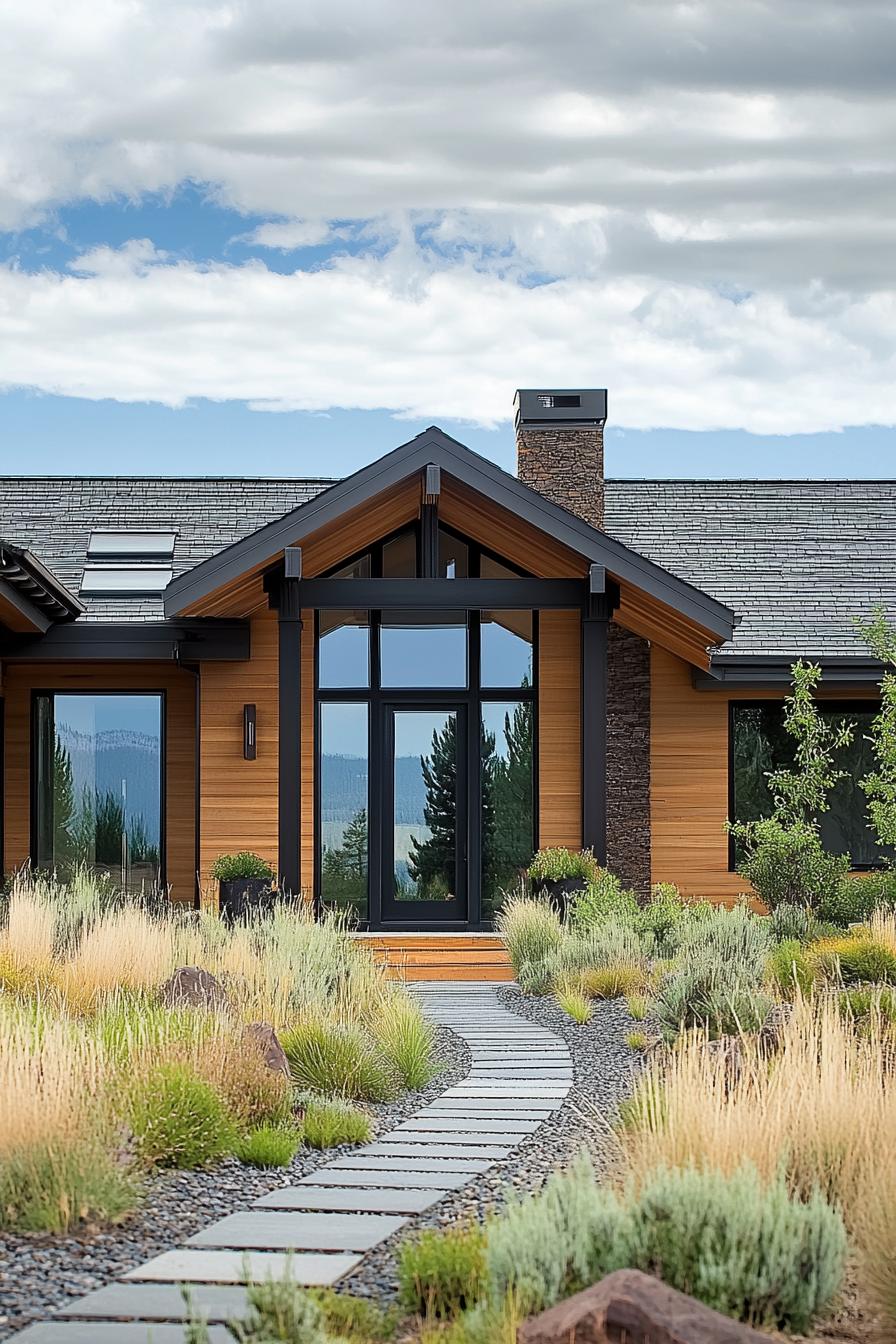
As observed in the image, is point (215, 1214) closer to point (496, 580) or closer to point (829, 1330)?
point (829, 1330)

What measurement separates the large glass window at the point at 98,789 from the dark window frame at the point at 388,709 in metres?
2.08

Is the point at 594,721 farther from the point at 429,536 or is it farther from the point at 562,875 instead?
the point at 429,536

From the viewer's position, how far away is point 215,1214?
510 cm

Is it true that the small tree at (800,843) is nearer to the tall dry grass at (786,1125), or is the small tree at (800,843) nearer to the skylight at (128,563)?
the skylight at (128,563)

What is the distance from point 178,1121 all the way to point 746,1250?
242 cm

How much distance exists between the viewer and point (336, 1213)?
5137 millimetres

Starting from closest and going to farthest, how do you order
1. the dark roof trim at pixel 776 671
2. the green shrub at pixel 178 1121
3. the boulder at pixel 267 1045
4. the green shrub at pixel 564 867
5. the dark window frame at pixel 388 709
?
1. the green shrub at pixel 178 1121
2. the boulder at pixel 267 1045
3. the green shrub at pixel 564 867
4. the dark window frame at pixel 388 709
5. the dark roof trim at pixel 776 671

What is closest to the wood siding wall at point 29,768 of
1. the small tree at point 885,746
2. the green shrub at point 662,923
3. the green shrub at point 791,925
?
the green shrub at point 662,923

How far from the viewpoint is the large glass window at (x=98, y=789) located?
15195 mm

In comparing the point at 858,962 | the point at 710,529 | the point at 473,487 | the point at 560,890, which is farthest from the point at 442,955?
the point at 710,529

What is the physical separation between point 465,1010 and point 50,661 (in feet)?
21.8

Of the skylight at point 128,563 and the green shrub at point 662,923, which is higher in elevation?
the skylight at point 128,563

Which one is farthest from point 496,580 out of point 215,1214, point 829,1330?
point 829,1330

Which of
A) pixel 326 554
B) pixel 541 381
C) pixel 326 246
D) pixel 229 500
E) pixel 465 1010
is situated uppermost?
pixel 326 246
